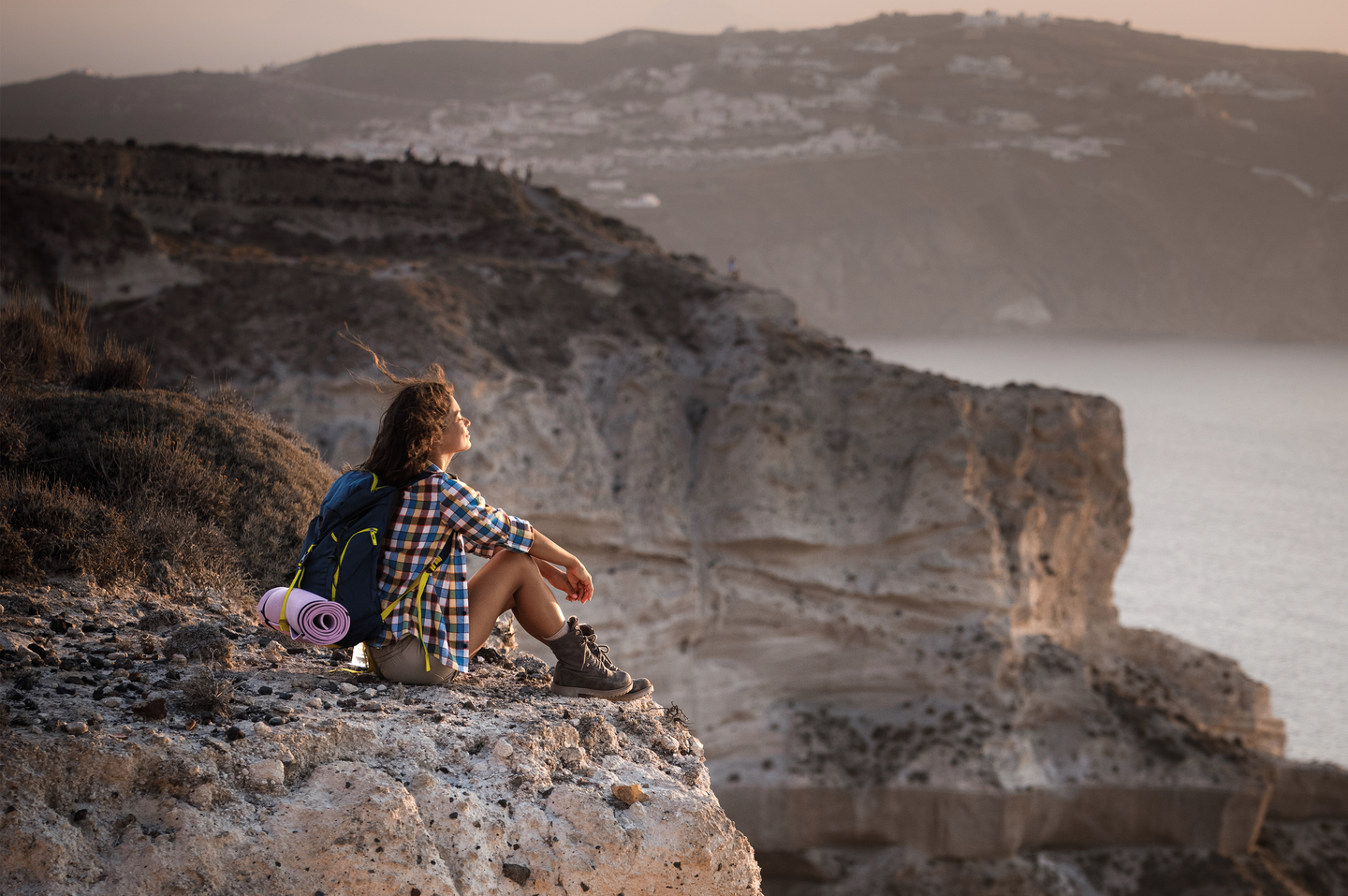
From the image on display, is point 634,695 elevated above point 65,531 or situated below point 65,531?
below

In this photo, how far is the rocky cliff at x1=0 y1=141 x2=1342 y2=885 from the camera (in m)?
19.0

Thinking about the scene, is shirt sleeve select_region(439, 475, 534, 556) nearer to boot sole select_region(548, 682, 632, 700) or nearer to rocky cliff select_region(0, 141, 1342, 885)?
boot sole select_region(548, 682, 632, 700)

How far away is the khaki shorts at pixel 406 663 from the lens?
15.3 ft

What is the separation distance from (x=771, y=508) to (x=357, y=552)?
16146mm

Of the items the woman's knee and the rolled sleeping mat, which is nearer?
the rolled sleeping mat

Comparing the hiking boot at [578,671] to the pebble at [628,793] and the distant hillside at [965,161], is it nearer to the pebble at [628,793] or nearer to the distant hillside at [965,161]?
the pebble at [628,793]

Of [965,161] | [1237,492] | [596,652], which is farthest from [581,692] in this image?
[965,161]

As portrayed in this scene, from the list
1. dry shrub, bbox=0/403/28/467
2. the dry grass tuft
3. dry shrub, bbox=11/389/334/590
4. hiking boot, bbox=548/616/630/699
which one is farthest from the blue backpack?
dry shrub, bbox=0/403/28/467

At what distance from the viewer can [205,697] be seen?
158 inches

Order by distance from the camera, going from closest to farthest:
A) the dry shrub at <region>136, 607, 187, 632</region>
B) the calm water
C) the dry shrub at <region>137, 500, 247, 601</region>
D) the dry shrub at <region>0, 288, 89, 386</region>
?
the dry shrub at <region>136, 607, 187, 632</region> → the dry shrub at <region>137, 500, 247, 601</region> → the dry shrub at <region>0, 288, 89, 386</region> → the calm water

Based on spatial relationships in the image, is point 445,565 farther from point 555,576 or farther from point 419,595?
point 555,576

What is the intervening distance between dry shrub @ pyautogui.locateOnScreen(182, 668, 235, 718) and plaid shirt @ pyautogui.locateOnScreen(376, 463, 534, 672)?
0.76 metres

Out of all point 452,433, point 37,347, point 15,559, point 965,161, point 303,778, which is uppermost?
point 965,161

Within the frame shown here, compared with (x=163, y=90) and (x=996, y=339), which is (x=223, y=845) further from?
(x=996, y=339)
